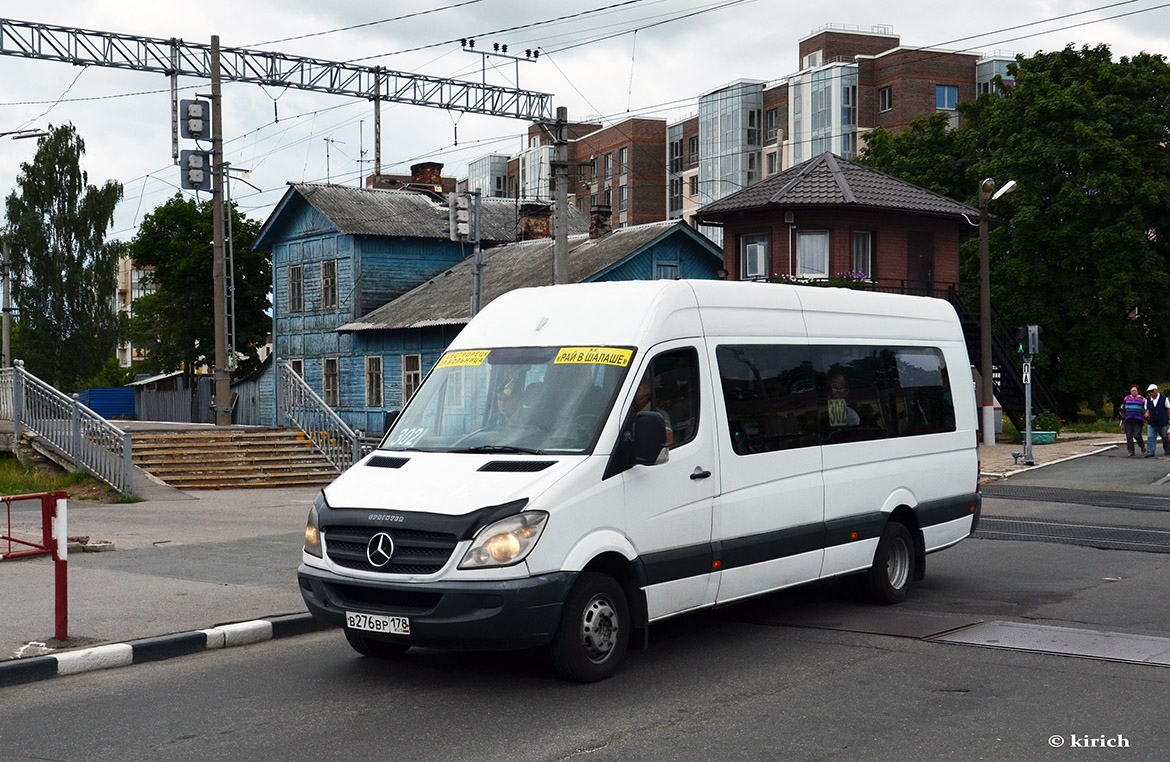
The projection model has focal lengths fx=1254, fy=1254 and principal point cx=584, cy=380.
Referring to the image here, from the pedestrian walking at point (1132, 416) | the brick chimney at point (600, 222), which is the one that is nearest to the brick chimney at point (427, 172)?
the brick chimney at point (600, 222)

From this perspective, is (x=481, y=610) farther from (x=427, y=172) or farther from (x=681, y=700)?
(x=427, y=172)

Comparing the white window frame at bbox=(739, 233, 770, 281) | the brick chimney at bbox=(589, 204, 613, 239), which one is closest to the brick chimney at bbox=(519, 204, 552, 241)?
the brick chimney at bbox=(589, 204, 613, 239)

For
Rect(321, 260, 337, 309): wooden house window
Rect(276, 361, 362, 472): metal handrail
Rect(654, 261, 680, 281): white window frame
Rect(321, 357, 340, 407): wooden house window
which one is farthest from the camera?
Rect(321, 357, 340, 407): wooden house window

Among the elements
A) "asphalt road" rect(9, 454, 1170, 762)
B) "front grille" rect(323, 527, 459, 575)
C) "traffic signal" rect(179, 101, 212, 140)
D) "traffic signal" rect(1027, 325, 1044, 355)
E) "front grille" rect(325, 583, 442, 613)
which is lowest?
"asphalt road" rect(9, 454, 1170, 762)

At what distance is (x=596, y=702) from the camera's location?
6934mm

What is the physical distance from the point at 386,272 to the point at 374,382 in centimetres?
369

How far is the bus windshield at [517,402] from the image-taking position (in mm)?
7691

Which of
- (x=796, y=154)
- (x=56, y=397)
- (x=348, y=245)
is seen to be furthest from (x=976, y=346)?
(x=796, y=154)

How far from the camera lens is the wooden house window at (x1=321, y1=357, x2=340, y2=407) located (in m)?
43.2

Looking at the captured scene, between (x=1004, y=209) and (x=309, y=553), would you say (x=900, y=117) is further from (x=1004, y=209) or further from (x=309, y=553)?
(x=309, y=553)

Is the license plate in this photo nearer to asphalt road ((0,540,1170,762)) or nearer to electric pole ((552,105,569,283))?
asphalt road ((0,540,1170,762))

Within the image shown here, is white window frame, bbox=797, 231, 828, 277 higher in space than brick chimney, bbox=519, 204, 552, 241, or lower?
lower

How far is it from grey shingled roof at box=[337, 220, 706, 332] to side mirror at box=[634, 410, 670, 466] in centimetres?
2652

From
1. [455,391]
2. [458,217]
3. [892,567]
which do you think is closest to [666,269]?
[458,217]
